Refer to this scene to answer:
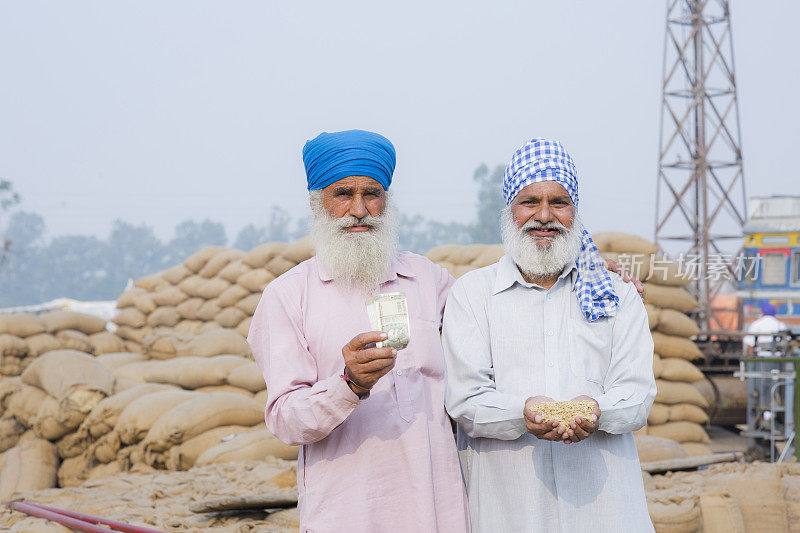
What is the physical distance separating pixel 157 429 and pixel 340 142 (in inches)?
167

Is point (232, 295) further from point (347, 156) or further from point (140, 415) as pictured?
point (347, 156)

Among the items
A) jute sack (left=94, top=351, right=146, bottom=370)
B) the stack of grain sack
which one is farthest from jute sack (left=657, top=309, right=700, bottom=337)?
jute sack (left=94, top=351, right=146, bottom=370)

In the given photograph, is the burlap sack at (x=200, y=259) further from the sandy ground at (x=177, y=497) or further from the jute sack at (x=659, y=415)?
the jute sack at (x=659, y=415)

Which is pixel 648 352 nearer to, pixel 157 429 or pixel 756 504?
pixel 756 504

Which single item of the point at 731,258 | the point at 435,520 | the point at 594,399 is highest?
the point at 731,258

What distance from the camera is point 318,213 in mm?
2139

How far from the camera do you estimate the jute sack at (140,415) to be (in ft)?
19.1

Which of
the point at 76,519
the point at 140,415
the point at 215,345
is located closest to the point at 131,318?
the point at 215,345

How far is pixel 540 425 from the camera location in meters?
1.70

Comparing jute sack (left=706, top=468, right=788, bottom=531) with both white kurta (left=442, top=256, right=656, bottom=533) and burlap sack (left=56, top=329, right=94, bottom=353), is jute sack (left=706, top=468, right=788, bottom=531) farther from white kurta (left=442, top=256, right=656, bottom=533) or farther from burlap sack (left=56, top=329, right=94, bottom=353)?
burlap sack (left=56, top=329, right=94, bottom=353)

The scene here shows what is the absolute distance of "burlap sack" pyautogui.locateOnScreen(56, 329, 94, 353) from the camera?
8.96 meters

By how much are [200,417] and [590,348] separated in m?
4.32

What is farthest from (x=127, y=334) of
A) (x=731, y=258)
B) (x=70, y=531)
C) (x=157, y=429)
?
(x=731, y=258)

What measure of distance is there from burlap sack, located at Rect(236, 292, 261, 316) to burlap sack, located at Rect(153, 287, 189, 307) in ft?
4.53
